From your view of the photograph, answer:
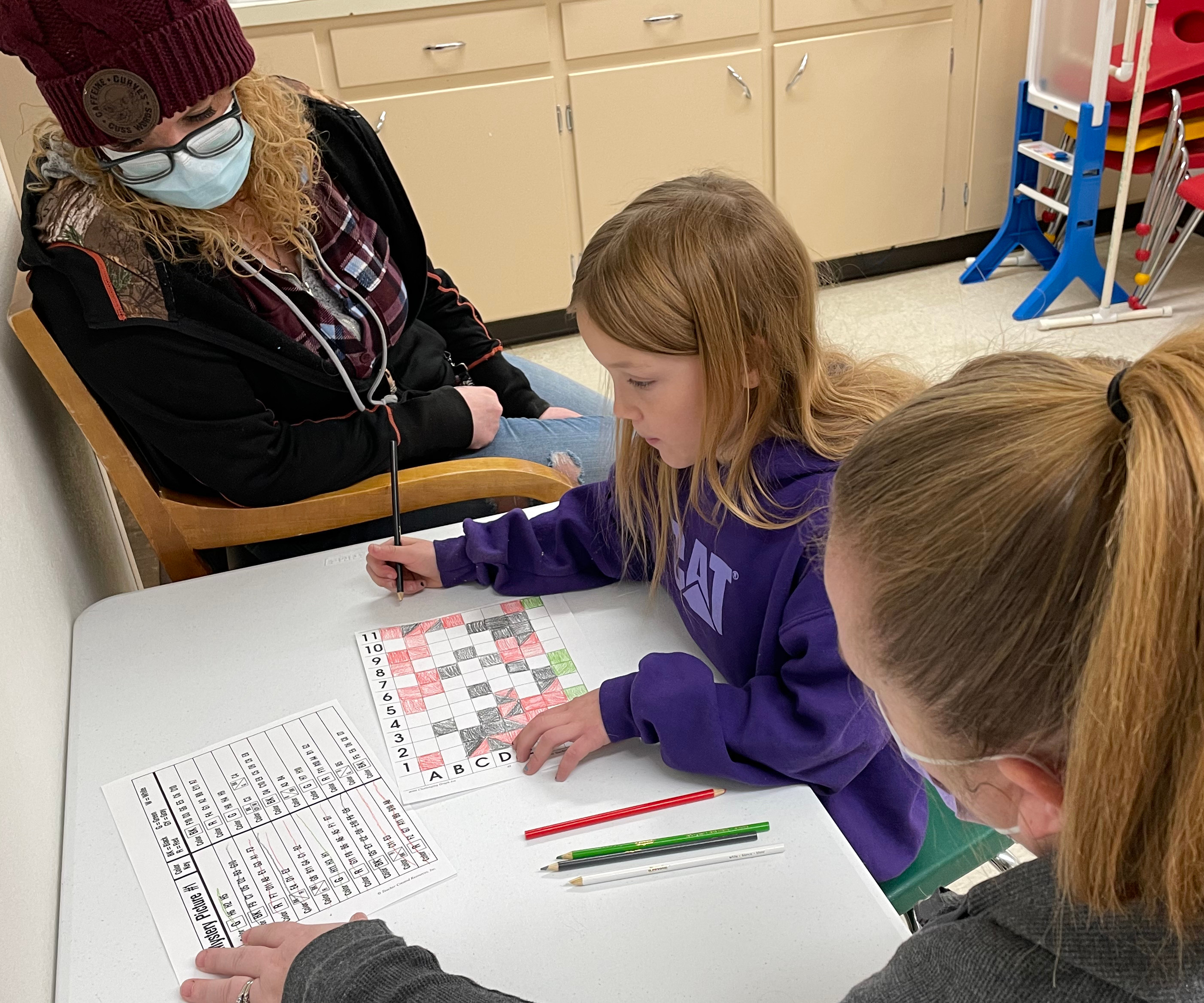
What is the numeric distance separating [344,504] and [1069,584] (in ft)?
3.44

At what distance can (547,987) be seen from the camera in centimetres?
72

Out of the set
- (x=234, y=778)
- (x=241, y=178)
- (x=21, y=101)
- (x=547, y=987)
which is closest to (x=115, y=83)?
(x=241, y=178)

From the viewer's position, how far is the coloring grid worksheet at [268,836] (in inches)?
31.3

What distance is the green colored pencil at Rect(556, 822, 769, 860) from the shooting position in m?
0.81

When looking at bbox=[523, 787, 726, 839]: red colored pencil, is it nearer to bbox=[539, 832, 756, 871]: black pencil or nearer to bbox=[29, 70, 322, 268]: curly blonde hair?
bbox=[539, 832, 756, 871]: black pencil

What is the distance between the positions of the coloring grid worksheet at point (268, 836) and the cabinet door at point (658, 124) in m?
2.43

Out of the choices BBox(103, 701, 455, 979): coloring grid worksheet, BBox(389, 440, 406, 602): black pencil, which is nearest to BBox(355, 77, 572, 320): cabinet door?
BBox(389, 440, 406, 602): black pencil

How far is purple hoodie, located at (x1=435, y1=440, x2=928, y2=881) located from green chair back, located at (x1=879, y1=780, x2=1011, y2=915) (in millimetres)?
37

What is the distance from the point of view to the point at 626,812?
85cm

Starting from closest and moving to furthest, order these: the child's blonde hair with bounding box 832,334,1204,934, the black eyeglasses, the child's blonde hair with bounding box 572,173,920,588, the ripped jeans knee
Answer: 1. the child's blonde hair with bounding box 832,334,1204,934
2. the child's blonde hair with bounding box 572,173,920,588
3. the black eyeglasses
4. the ripped jeans knee

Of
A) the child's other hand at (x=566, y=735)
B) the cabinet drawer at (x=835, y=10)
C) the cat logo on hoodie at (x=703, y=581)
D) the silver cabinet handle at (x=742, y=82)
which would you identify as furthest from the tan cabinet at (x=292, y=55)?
the child's other hand at (x=566, y=735)

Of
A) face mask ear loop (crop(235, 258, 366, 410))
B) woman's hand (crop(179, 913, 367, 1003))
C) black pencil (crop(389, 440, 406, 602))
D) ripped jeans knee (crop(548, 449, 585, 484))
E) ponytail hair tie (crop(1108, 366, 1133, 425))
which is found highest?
ponytail hair tie (crop(1108, 366, 1133, 425))

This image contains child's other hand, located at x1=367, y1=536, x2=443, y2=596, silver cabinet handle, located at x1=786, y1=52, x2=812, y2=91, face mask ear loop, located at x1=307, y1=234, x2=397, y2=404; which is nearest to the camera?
child's other hand, located at x1=367, y1=536, x2=443, y2=596

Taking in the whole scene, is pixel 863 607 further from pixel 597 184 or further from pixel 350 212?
pixel 597 184
